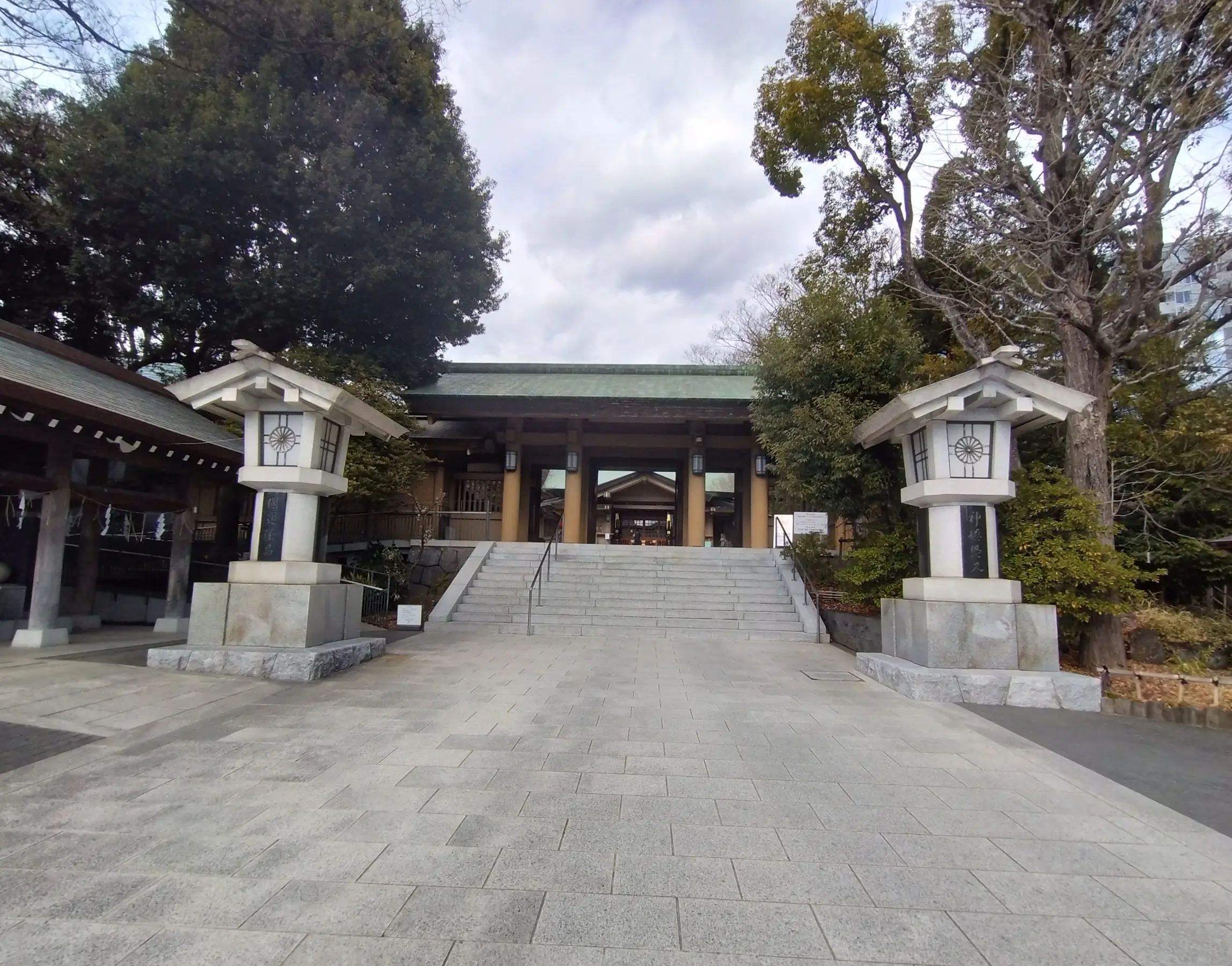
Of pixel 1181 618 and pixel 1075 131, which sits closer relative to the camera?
pixel 1075 131

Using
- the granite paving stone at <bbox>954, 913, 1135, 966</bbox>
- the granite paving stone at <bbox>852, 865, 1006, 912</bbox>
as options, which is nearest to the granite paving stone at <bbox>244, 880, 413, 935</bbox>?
the granite paving stone at <bbox>852, 865, 1006, 912</bbox>

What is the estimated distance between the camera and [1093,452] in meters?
7.57

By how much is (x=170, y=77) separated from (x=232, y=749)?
1409 centimetres

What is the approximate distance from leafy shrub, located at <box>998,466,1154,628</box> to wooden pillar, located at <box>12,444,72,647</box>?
11799 millimetres

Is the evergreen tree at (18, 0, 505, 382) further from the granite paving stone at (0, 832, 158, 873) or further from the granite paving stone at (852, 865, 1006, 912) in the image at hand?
the granite paving stone at (852, 865, 1006, 912)

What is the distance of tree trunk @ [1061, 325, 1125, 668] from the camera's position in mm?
7191

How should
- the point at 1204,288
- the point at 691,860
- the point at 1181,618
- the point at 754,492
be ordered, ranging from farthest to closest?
1. the point at 754,492
2. the point at 1181,618
3. the point at 1204,288
4. the point at 691,860

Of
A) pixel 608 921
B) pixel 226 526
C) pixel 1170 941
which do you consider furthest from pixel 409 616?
pixel 1170 941

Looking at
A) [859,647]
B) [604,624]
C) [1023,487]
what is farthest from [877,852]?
[604,624]

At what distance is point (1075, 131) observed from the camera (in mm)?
7535

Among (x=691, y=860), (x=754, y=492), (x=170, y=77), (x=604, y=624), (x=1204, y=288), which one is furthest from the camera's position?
(x=754, y=492)

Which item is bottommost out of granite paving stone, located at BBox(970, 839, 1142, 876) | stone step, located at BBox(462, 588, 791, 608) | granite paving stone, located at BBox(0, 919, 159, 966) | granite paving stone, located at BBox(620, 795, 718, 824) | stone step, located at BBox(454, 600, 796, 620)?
granite paving stone, located at BBox(620, 795, 718, 824)

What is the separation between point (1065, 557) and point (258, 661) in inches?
344

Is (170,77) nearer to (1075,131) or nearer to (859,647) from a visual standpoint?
(1075,131)
